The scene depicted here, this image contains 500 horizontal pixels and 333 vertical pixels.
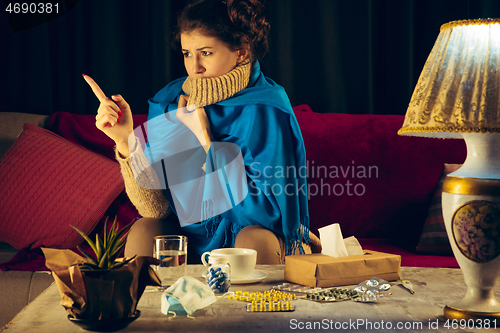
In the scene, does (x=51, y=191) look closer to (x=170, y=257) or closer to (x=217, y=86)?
(x=217, y=86)

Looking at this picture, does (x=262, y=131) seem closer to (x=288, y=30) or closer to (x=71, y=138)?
(x=71, y=138)

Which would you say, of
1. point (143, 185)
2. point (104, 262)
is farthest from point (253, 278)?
point (143, 185)

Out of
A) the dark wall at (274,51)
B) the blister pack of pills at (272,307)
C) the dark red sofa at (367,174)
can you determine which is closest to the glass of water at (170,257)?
the blister pack of pills at (272,307)

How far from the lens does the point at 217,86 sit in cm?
141

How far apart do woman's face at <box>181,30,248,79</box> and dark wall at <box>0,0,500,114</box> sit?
0.86 metres

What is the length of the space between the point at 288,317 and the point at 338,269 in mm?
Result: 207

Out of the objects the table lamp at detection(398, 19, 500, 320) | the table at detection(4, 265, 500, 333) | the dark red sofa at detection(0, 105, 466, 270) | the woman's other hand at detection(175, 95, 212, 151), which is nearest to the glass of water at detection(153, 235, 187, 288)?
the table at detection(4, 265, 500, 333)

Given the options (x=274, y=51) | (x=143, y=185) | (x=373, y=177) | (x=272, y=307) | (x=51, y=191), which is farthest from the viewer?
Result: (x=274, y=51)

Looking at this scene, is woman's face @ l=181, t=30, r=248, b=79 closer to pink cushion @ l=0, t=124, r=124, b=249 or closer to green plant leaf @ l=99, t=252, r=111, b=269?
pink cushion @ l=0, t=124, r=124, b=249

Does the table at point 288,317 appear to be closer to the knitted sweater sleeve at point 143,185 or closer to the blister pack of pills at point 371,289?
the blister pack of pills at point 371,289

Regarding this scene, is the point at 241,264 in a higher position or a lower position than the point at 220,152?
lower

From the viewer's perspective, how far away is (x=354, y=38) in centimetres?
230

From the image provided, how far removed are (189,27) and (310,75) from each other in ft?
3.44

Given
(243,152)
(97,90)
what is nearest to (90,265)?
(97,90)
